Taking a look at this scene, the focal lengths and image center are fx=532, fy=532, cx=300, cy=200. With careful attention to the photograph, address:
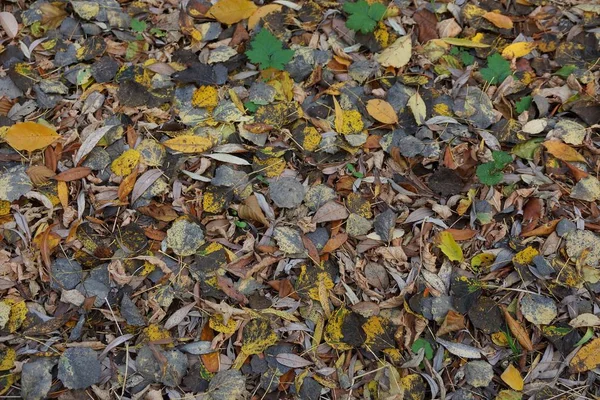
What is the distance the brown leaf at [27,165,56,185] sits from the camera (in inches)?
72.0

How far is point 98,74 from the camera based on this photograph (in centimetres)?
206

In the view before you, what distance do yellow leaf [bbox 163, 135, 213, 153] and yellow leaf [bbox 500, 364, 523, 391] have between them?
3.99ft

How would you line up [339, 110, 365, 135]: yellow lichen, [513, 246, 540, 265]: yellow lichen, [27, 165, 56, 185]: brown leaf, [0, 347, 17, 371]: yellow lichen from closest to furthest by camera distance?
[0, 347, 17, 371]: yellow lichen
[513, 246, 540, 265]: yellow lichen
[27, 165, 56, 185]: brown leaf
[339, 110, 365, 135]: yellow lichen

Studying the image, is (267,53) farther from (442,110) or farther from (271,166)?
(442,110)

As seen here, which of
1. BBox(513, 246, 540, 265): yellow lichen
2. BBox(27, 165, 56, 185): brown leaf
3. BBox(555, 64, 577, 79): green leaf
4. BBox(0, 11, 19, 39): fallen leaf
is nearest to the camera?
BBox(513, 246, 540, 265): yellow lichen

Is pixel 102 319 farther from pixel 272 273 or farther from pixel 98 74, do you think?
pixel 98 74

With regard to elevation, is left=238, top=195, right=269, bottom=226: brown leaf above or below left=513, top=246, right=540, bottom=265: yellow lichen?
above

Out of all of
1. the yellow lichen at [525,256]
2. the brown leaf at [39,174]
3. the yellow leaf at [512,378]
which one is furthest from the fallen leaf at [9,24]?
the yellow leaf at [512,378]

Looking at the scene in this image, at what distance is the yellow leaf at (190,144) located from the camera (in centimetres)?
187

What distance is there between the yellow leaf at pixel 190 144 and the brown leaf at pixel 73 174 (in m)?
0.29

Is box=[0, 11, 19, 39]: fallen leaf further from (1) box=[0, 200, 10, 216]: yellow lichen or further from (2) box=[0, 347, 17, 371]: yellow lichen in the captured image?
(2) box=[0, 347, 17, 371]: yellow lichen

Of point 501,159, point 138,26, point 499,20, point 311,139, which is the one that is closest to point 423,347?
point 501,159

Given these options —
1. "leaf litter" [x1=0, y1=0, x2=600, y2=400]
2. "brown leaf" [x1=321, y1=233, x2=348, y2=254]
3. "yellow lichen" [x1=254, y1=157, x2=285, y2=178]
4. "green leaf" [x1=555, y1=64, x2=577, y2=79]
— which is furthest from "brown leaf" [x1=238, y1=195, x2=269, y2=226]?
"green leaf" [x1=555, y1=64, x2=577, y2=79]

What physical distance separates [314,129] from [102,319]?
0.96 meters
